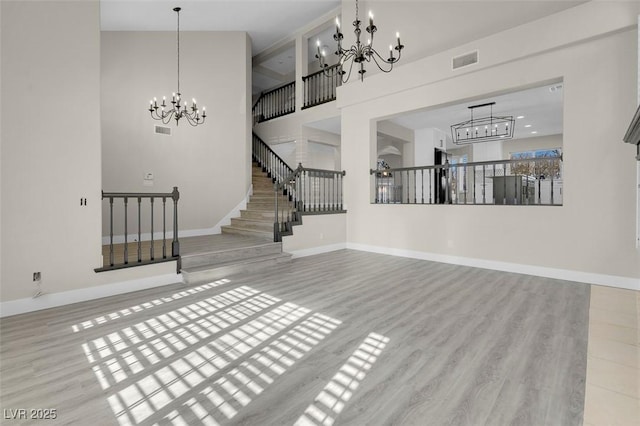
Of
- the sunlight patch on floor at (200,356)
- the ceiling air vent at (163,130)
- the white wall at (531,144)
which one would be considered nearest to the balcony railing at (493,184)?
the sunlight patch on floor at (200,356)

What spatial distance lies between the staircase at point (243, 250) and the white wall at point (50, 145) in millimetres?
1233

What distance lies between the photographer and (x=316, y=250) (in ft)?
21.1

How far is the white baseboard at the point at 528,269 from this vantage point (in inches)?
155

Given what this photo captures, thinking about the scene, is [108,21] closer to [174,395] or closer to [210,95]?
[210,95]

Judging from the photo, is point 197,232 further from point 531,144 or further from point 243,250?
point 531,144

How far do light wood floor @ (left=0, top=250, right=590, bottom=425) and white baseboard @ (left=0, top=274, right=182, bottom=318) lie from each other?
0.14m

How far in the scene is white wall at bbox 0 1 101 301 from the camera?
3.05 metres

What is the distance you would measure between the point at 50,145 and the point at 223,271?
99.5 inches

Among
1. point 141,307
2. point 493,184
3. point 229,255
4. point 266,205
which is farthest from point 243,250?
point 493,184

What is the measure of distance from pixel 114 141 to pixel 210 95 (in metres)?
2.39

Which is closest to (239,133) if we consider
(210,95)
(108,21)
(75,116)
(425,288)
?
(210,95)

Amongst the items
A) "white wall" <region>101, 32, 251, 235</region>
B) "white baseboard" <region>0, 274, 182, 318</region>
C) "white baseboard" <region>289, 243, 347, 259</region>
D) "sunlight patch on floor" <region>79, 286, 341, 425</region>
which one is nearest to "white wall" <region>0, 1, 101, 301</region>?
"white baseboard" <region>0, 274, 182, 318</region>

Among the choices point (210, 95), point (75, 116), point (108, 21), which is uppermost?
point (108, 21)

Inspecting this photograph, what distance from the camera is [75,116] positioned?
3.43 meters
